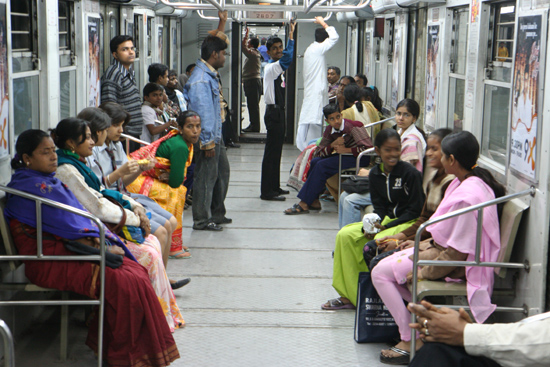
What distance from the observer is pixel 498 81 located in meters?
4.69

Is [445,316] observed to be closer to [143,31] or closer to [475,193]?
[475,193]

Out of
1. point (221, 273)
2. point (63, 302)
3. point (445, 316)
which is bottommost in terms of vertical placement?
point (221, 273)

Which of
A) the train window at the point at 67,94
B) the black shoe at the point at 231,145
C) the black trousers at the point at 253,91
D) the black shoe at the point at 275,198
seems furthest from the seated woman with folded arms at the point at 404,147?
the black trousers at the point at 253,91

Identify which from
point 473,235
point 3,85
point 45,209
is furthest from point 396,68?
point 45,209

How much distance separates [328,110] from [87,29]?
8.08 ft

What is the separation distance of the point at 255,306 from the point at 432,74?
3.10m

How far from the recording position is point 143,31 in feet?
30.6

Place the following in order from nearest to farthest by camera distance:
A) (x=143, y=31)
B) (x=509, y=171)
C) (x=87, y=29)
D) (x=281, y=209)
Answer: (x=509, y=171)
(x=87, y=29)
(x=281, y=209)
(x=143, y=31)

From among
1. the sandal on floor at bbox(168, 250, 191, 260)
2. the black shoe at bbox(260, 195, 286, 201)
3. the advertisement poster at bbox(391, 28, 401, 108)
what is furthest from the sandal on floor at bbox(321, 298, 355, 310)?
the advertisement poster at bbox(391, 28, 401, 108)

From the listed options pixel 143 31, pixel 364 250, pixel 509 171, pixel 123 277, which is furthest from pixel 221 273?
pixel 143 31

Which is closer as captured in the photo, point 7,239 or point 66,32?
point 7,239

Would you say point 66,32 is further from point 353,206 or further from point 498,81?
point 498,81

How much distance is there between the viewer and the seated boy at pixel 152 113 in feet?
23.1

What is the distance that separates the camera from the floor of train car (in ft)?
12.9
